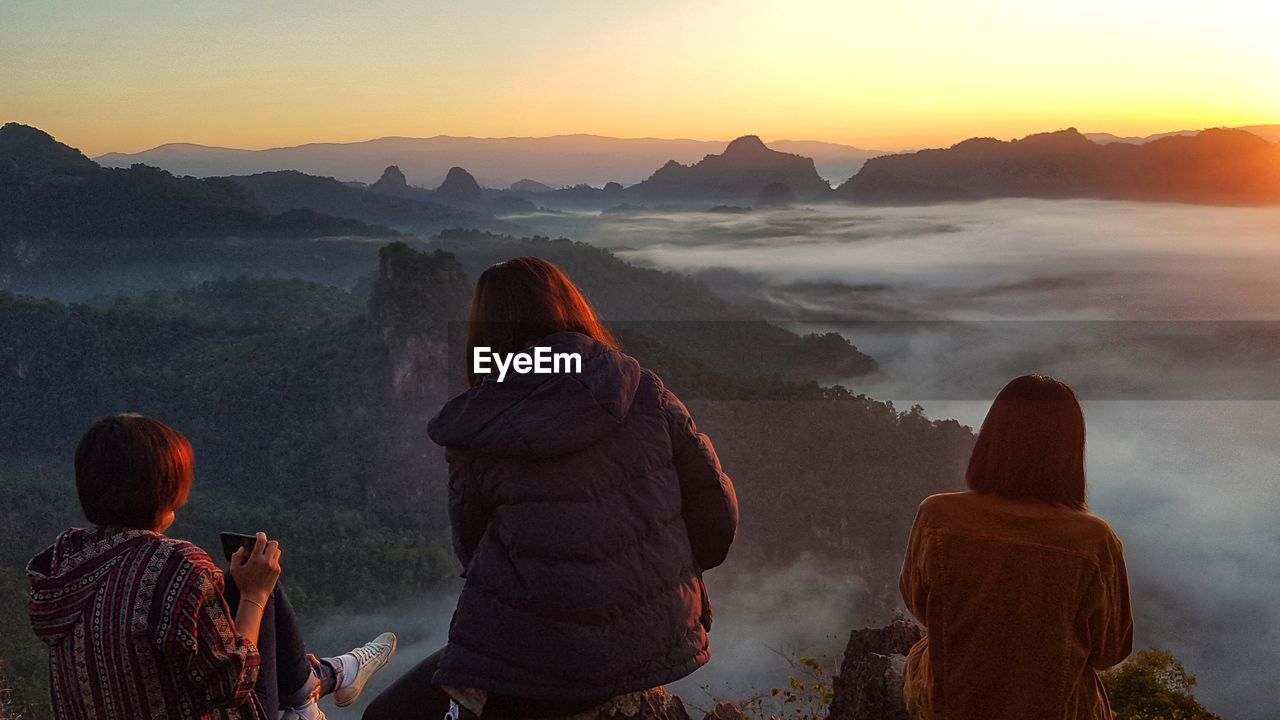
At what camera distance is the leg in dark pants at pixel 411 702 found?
92.9 inches

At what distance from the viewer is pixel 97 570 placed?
2.17 meters

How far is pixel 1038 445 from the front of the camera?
2266 mm

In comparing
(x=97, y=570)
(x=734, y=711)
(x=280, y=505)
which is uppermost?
(x=97, y=570)

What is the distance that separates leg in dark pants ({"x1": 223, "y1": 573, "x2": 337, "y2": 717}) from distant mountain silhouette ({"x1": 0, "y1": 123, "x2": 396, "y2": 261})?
257 feet

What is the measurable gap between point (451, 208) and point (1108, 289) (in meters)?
76.9

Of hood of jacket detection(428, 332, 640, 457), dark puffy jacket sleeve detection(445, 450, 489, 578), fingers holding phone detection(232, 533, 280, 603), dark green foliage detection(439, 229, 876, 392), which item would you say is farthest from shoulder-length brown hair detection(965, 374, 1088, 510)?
dark green foliage detection(439, 229, 876, 392)

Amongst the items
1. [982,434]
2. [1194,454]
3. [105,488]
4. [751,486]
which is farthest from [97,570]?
[1194,454]

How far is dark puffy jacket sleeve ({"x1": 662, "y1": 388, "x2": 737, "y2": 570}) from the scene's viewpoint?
2.21 m

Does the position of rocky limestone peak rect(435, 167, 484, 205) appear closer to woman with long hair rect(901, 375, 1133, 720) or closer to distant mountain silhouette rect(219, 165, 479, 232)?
distant mountain silhouette rect(219, 165, 479, 232)

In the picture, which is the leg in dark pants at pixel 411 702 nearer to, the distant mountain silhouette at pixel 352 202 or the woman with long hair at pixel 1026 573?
the woman with long hair at pixel 1026 573

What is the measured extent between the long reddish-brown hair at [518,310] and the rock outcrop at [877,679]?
2368 mm

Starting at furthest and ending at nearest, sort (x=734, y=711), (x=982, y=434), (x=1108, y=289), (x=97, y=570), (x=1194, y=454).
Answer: (x=1108, y=289)
(x=1194, y=454)
(x=734, y=711)
(x=982, y=434)
(x=97, y=570)

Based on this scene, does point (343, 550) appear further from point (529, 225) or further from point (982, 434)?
point (529, 225)

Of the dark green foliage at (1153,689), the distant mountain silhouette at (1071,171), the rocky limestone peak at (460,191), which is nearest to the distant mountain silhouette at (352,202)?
the rocky limestone peak at (460,191)
